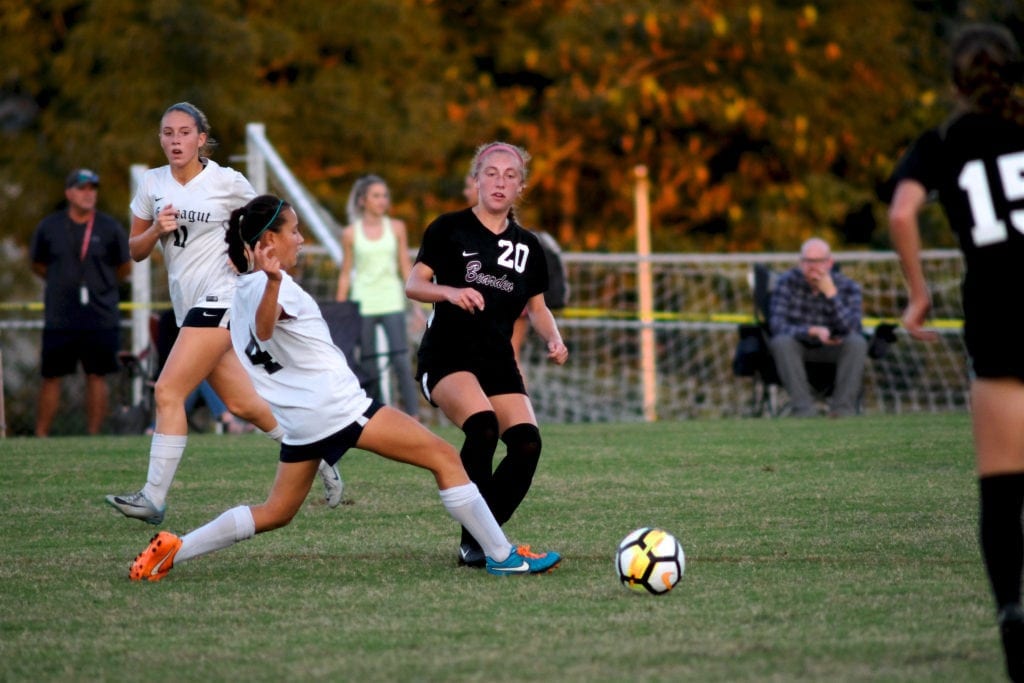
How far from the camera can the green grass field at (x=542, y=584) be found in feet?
16.1

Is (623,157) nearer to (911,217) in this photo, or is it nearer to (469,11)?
(469,11)

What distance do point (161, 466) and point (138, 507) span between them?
23 centimetres

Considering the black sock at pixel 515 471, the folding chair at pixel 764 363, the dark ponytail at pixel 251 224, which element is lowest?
the black sock at pixel 515 471

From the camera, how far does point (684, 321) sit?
1867cm

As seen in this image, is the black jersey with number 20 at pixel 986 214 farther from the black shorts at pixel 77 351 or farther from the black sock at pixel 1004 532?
the black shorts at pixel 77 351

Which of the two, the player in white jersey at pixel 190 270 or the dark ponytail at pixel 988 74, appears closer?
the dark ponytail at pixel 988 74

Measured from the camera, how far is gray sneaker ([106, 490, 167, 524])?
7.62m

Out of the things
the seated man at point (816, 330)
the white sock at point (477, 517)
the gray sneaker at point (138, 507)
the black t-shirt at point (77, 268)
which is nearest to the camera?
the white sock at point (477, 517)

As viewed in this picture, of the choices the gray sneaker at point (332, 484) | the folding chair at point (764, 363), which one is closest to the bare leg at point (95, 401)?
the folding chair at point (764, 363)

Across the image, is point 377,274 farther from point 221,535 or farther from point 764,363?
point 221,535

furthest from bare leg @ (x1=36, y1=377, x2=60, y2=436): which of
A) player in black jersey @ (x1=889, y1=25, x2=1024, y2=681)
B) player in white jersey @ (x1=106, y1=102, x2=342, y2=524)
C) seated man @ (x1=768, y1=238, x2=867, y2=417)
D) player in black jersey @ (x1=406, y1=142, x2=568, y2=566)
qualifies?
player in black jersey @ (x1=889, y1=25, x2=1024, y2=681)

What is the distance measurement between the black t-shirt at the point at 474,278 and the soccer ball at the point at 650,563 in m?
1.32

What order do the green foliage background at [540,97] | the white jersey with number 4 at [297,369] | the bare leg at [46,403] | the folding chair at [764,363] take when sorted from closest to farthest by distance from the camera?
the white jersey with number 4 at [297,369] → the bare leg at [46,403] → the folding chair at [764,363] → the green foliage background at [540,97]

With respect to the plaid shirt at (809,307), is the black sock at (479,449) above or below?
below
